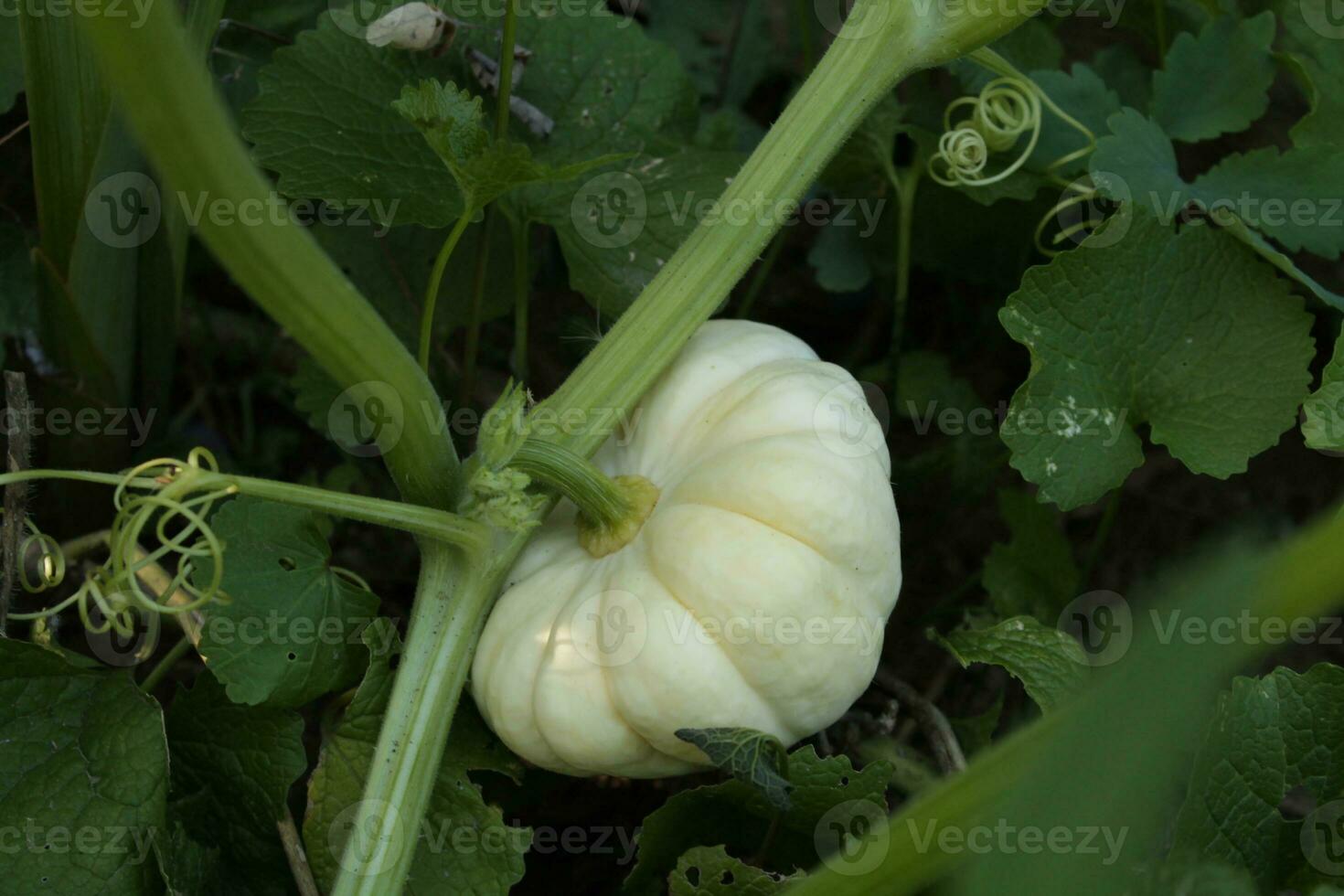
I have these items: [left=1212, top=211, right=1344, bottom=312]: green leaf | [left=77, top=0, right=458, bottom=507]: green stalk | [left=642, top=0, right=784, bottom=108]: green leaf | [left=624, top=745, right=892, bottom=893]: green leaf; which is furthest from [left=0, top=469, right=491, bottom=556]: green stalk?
[left=642, top=0, right=784, bottom=108]: green leaf

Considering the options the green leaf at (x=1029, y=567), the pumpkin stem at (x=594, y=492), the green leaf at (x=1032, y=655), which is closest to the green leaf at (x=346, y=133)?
the pumpkin stem at (x=594, y=492)

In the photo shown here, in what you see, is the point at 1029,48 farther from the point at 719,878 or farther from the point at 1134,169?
the point at 719,878

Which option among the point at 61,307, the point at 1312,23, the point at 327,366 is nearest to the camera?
the point at 327,366

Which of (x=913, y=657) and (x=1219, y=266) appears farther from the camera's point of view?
(x=913, y=657)

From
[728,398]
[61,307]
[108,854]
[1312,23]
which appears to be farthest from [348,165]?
[1312,23]

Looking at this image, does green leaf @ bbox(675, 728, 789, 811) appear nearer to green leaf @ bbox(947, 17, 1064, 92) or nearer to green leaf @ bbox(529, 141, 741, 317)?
green leaf @ bbox(529, 141, 741, 317)

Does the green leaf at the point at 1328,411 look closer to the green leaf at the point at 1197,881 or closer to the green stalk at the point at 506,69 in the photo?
the green leaf at the point at 1197,881

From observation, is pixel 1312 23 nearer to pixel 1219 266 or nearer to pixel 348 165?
pixel 1219 266
